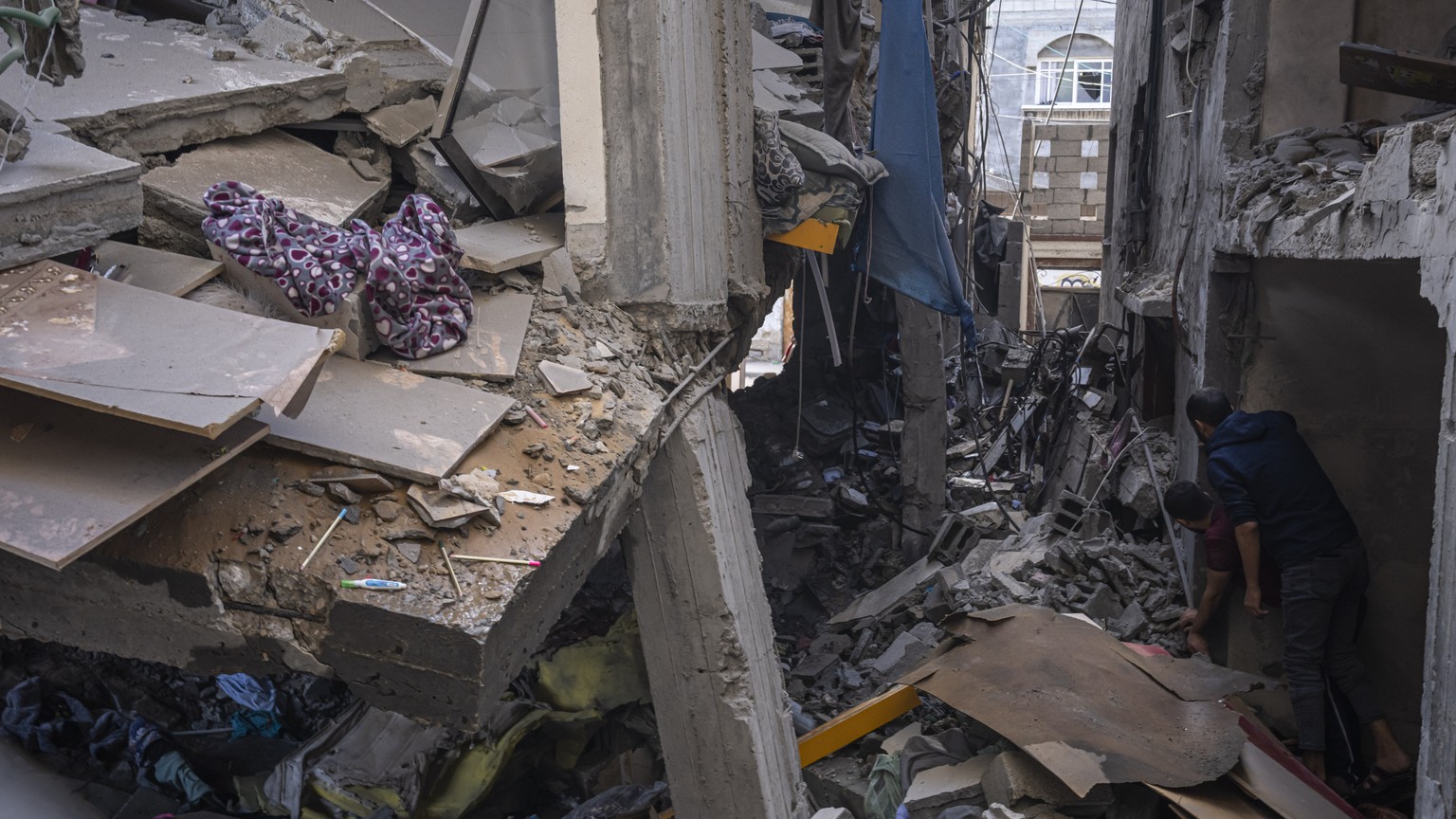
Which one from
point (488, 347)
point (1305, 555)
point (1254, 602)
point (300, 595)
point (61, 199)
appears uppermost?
point (61, 199)

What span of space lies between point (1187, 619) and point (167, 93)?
5.78 metres

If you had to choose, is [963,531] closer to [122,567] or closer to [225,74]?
[225,74]

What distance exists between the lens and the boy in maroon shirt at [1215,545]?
5746 mm

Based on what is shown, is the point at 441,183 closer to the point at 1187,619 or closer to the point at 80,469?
the point at 80,469

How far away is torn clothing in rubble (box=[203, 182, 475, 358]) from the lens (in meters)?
3.22

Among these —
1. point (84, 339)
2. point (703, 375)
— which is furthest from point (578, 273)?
point (84, 339)

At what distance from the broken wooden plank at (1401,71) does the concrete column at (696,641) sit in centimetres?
309

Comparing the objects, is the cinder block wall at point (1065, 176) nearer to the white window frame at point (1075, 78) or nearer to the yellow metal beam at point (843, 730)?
the white window frame at point (1075, 78)

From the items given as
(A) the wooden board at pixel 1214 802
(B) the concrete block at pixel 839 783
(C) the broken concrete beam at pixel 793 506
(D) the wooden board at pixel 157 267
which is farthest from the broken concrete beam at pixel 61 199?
(C) the broken concrete beam at pixel 793 506

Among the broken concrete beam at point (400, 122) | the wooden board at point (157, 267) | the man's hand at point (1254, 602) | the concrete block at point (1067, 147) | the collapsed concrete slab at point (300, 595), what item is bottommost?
the man's hand at point (1254, 602)

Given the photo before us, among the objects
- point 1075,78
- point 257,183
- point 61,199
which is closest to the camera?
point 61,199

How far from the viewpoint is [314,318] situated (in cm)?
326

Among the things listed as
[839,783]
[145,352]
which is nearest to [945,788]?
[839,783]

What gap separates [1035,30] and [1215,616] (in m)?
25.5
